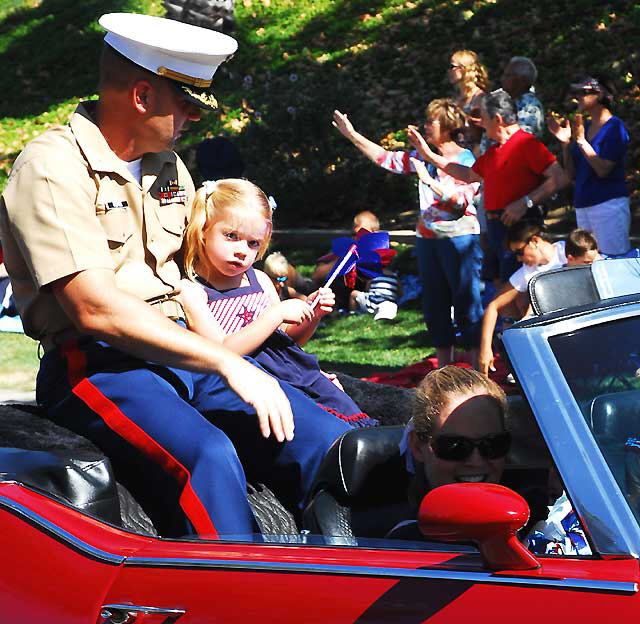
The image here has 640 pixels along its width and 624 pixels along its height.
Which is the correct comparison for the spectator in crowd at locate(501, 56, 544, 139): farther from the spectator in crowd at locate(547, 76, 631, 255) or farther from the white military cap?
the white military cap

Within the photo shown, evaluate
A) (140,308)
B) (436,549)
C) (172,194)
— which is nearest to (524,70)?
(172,194)

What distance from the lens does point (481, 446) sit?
2.71 meters

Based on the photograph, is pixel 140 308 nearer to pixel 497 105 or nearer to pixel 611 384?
pixel 611 384

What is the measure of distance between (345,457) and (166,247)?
96 cm

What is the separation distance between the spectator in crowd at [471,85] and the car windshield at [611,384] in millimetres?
6108

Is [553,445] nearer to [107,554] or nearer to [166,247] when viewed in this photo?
[107,554]

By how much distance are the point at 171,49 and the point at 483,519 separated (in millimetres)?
1827

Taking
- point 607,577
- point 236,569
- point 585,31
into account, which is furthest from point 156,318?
point 585,31

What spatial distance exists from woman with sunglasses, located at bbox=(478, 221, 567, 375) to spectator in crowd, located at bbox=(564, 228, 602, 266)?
25 cm

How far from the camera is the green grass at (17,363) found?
8312mm

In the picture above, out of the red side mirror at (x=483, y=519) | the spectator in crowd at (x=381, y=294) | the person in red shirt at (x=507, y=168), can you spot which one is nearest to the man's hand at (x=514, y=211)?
the person in red shirt at (x=507, y=168)

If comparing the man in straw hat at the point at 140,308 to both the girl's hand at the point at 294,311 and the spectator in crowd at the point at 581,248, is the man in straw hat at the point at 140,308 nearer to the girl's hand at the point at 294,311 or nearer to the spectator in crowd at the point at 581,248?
the girl's hand at the point at 294,311

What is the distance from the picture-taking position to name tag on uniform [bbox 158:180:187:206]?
3656 millimetres

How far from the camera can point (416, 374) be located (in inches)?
302
